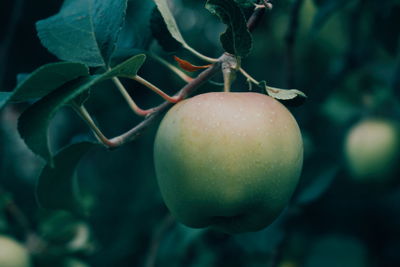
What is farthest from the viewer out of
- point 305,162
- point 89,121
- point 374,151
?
point 305,162

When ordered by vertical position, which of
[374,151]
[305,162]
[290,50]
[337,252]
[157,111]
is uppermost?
[157,111]

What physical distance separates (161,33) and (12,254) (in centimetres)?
81

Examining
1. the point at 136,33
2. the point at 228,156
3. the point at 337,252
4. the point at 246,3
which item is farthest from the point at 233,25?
the point at 337,252

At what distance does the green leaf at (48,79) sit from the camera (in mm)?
589

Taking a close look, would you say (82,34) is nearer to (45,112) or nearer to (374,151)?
(45,112)

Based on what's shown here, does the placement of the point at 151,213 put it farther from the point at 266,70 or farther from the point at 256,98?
the point at 256,98

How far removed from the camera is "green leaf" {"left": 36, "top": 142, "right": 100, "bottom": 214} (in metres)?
0.77

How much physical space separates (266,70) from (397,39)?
2.75 feet

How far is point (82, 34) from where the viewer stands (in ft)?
2.44

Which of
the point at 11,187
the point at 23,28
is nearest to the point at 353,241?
the point at 23,28

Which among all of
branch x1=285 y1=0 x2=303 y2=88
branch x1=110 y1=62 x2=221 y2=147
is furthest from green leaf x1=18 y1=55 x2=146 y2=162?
branch x1=285 y1=0 x2=303 y2=88

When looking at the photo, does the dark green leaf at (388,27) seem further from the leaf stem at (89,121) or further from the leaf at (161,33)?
the leaf stem at (89,121)

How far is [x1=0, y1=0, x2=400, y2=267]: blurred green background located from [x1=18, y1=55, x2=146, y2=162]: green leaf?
0.31 metres

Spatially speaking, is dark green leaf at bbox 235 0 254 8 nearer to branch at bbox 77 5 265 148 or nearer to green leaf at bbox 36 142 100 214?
branch at bbox 77 5 265 148
